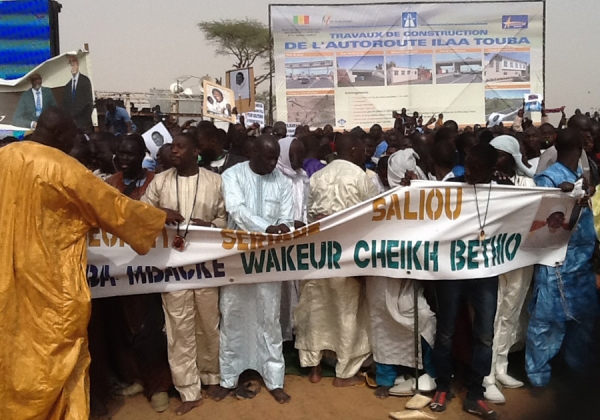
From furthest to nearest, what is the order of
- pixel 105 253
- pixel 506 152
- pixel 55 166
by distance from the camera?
pixel 506 152, pixel 105 253, pixel 55 166

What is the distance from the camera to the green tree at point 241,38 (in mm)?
37531

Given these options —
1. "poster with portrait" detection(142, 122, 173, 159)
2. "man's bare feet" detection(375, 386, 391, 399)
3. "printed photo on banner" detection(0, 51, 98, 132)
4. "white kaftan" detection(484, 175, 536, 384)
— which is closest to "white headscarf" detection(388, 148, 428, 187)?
"white kaftan" detection(484, 175, 536, 384)

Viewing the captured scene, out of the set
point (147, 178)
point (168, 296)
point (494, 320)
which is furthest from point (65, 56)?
point (494, 320)

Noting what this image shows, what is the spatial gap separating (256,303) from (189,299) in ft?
1.70

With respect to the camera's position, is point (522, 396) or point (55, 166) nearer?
point (55, 166)

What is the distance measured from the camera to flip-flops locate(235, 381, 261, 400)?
13.9 feet

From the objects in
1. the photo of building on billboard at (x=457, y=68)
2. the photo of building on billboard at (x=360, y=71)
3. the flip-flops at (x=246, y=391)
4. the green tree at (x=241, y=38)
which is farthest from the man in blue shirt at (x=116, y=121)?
the green tree at (x=241, y=38)

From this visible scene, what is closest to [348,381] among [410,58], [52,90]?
[52,90]

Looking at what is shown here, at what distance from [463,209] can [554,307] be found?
1043 millimetres

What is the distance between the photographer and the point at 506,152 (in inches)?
168

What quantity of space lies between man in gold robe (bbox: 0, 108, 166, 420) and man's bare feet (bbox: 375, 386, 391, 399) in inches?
83.9

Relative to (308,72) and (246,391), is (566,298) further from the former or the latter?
(308,72)

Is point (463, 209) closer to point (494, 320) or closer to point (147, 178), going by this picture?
point (494, 320)

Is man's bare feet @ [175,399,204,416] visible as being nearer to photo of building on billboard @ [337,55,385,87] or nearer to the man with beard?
the man with beard
